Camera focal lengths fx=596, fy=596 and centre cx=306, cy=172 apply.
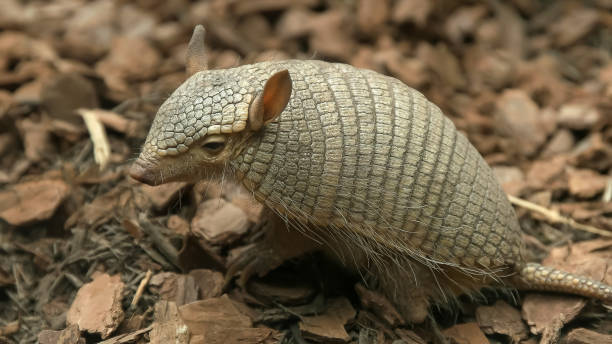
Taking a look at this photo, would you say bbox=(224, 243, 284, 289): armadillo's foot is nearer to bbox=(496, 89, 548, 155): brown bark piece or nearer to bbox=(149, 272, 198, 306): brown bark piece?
bbox=(149, 272, 198, 306): brown bark piece

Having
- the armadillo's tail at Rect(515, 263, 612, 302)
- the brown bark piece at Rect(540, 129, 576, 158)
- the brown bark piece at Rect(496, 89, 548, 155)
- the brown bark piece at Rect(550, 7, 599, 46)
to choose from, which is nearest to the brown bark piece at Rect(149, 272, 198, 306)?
the armadillo's tail at Rect(515, 263, 612, 302)

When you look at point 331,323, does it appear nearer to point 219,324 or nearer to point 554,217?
point 219,324

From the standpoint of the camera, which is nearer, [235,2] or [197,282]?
[197,282]

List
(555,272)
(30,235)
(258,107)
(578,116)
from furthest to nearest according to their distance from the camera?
(578,116) < (30,235) < (555,272) < (258,107)

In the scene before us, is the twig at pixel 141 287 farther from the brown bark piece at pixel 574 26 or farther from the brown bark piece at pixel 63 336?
the brown bark piece at pixel 574 26

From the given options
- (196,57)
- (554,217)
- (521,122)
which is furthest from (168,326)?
(521,122)

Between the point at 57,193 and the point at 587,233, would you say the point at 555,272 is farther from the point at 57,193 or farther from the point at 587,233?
the point at 57,193

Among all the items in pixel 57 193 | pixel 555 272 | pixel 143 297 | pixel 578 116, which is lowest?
pixel 143 297

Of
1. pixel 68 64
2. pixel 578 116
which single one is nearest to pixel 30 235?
pixel 68 64
